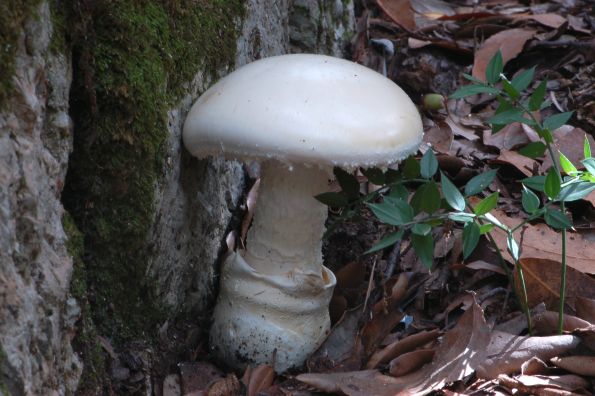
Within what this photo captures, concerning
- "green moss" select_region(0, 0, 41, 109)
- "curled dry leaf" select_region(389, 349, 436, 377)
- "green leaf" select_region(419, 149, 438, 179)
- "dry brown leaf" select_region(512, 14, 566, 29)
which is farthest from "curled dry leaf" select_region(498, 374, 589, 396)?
"dry brown leaf" select_region(512, 14, 566, 29)

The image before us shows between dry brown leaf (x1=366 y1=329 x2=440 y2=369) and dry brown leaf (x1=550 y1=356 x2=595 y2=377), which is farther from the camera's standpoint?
dry brown leaf (x1=366 y1=329 x2=440 y2=369)

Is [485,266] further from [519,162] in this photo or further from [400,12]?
[400,12]

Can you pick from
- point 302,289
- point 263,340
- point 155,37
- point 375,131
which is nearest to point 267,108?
point 375,131

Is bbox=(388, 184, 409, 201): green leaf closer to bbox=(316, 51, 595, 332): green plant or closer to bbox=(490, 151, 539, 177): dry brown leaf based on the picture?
bbox=(316, 51, 595, 332): green plant

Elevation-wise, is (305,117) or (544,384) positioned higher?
(305,117)

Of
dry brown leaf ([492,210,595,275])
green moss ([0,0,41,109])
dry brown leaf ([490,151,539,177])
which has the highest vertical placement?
green moss ([0,0,41,109])

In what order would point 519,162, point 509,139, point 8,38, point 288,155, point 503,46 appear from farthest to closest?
point 503,46
point 509,139
point 519,162
point 288,155
point 8,38

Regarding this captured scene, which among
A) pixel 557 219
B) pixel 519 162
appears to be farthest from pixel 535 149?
Result: pixel 519 162

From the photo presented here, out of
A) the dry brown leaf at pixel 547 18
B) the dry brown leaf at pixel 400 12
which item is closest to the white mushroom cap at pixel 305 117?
the dry brown leaf at pixel 400 12
